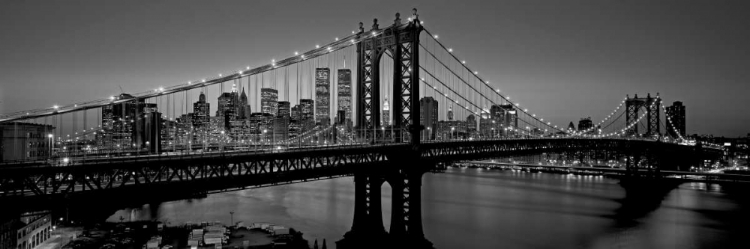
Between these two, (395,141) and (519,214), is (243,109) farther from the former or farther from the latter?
(519,214)

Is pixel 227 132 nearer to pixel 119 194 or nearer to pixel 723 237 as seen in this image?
pixel 119 194

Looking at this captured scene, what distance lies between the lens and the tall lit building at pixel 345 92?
3666cm

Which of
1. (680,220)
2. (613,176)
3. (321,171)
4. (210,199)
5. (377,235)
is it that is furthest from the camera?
(613,176)

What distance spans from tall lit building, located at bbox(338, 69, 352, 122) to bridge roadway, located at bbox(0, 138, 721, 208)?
25.8 ft

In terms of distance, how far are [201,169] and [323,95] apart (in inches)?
778

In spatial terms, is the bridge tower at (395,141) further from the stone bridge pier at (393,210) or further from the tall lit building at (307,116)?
the tall lit building at (307,116)

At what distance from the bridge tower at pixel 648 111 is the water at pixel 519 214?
116ft

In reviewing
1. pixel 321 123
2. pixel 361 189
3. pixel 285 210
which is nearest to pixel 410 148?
pixel 361 189

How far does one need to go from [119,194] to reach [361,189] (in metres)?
13.9

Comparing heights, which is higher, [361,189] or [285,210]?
[361,189]

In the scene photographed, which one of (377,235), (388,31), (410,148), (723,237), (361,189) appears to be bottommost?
(723,237)

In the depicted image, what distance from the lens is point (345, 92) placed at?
1522 inches

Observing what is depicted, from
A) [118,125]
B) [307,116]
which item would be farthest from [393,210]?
[307,116]

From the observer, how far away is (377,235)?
28.6 m
